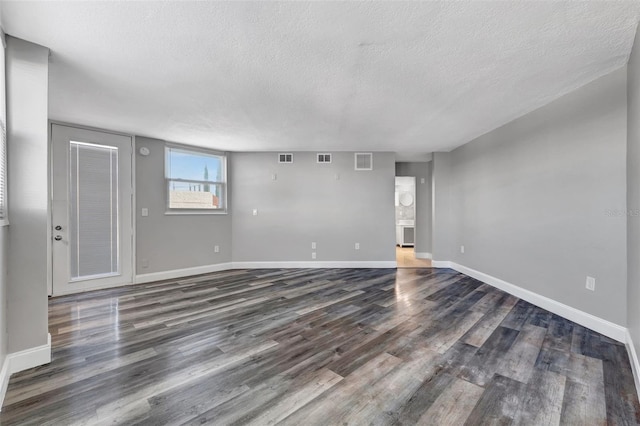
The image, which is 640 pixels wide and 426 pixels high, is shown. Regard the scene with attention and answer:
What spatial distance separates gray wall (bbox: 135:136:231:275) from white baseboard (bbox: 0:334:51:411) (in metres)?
2.32

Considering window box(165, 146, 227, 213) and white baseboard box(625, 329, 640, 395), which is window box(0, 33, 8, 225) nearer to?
window box(165, 146, 227, 213)

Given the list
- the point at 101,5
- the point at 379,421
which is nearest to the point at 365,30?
the point at 101,5

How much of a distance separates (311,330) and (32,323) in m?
2.12

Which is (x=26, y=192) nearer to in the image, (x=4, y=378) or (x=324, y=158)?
(x=4, y=378)

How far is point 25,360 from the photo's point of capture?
1.85 meters

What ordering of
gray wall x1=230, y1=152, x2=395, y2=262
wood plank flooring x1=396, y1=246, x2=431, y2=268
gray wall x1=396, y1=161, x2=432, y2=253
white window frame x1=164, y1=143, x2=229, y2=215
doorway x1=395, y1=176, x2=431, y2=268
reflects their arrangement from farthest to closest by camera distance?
doorway x1=395, y1=176, x2=431, y2=268 < gray wall x1=396, y1=161, x2=432, y2=253 < wood plank flooring x1=396, y1=246, x2=431, y2=268 < gray wall x1=230, y1=152, x2=395, y2=262 < white window frame x1=164, y1=143, x2=229, y2=215

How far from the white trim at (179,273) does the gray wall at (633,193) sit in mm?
5199

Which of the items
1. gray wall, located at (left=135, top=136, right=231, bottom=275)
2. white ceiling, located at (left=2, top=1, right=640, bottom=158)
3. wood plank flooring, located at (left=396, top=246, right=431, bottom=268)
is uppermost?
white ceiling, located at (left=2, top=1, right=640, bottom=158)

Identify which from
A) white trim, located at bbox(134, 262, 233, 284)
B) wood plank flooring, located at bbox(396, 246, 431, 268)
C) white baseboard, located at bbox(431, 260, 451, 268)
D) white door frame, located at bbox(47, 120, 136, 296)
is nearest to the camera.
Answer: white door frame, located at bbox(47, 120, 136, 296)

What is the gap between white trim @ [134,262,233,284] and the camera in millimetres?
4123

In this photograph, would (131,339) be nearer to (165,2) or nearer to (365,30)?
(165,2)

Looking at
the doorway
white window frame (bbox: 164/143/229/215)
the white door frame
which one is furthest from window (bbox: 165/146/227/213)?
the doorway

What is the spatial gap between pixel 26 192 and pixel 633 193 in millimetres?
4515

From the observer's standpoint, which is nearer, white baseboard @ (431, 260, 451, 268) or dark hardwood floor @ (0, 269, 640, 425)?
dark hardwood floor @ (0, 269, 640, 425)
